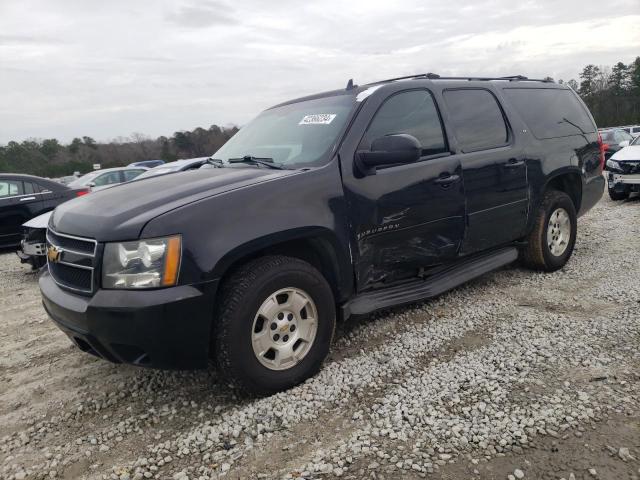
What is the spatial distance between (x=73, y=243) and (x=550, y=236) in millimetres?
4368

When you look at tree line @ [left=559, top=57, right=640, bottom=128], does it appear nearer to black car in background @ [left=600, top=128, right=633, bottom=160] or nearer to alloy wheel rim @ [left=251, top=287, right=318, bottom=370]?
black car in background @ [left=600, top=128, right=633, bottom=160]

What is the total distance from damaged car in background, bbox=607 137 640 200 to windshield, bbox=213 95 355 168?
8.20m

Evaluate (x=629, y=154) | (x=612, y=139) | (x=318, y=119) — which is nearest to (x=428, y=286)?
(x=318, y=119)

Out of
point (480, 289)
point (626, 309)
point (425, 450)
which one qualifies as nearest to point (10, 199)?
point (480, 289)

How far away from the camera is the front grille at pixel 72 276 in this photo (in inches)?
104

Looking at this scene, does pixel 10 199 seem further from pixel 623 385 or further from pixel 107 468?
pixel 623 385

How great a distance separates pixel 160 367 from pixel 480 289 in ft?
10.4

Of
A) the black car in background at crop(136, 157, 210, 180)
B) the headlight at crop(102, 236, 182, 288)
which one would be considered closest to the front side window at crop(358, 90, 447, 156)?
the black car in background at crop(136, 157, 210, 180)

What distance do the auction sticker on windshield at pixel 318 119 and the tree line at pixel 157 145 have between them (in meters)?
33.5

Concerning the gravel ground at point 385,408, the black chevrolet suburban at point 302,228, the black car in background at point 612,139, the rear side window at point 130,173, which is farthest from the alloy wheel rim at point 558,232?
the black car in background at point 612,139

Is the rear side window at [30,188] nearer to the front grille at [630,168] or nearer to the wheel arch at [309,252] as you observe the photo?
the wheel arch at [309,252]

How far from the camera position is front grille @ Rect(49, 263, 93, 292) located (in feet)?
8.64

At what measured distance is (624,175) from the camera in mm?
9516

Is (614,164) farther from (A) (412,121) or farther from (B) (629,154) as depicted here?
(A) (412,121)
